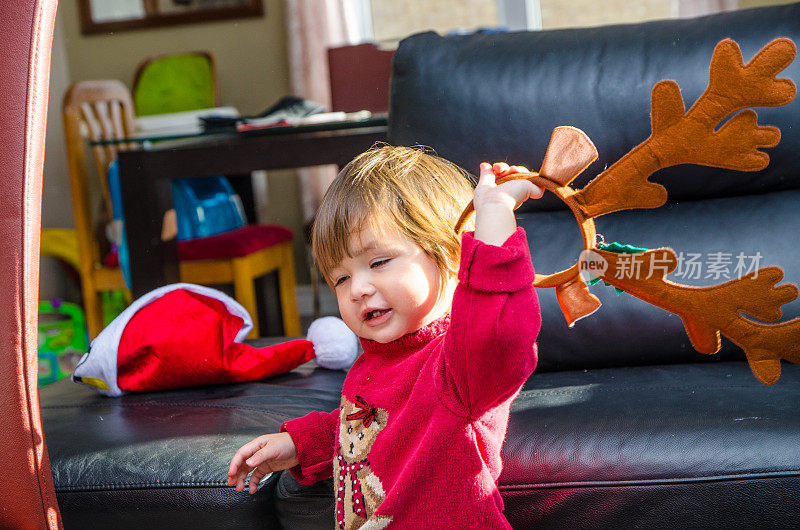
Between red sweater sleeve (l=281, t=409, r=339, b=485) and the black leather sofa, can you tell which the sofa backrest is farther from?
red sweater sleeve (l=281, t=409, r=339, b=485)

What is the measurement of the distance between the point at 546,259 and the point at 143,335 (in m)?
0.69

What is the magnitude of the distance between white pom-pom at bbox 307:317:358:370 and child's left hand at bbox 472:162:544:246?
2.34ft

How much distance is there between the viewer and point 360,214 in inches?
32.2

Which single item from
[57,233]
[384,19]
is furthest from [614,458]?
[384,19]

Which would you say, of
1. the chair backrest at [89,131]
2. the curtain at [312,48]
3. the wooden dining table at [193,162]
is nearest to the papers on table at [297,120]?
the wooden dining table at [193,162]

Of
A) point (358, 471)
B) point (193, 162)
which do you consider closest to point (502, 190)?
point (358, 471)

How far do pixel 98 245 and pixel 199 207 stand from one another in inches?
22.2

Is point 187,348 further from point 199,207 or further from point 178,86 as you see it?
point 178,86

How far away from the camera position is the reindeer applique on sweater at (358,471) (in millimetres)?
836

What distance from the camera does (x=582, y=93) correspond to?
1366 mm

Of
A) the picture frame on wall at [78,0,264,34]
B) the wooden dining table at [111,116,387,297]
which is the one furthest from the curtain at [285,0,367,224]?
the wooden dining table at [111,116,387,297]

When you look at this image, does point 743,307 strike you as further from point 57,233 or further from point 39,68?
point 57,233

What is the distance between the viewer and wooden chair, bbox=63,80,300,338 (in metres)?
2.48

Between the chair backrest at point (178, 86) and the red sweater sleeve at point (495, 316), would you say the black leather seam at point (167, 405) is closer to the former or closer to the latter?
the red sweater sleeve at point (495, 316)
